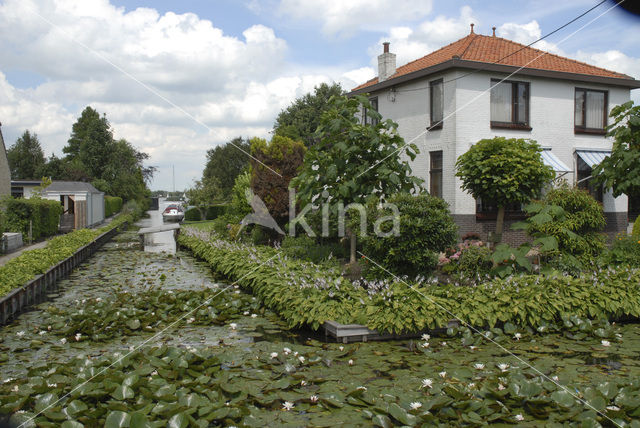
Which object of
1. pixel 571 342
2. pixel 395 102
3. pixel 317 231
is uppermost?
pixel 395 102

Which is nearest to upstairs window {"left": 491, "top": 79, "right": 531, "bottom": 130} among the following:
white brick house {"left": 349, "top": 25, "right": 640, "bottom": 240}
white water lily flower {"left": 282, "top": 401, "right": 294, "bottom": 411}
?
white brick house {"left": 349, "top": 25, "right": 640, "bottom": 240}

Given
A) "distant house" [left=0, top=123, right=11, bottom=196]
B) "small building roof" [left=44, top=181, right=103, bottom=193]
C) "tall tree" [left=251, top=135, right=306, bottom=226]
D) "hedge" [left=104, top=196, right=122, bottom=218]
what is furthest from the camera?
"hedge" [left=104, top=196, right=122, bottom=218]

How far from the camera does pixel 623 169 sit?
11.3 metres

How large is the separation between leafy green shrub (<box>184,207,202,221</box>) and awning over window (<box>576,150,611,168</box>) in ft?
111

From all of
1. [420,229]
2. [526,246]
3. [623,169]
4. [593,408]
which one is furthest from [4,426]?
[623,169]

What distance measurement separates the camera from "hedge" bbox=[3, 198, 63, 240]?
20.0 meters

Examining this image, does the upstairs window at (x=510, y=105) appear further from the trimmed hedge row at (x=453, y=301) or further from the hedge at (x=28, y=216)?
the hedge at (x=28, y=216)

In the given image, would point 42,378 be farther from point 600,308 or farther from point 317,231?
point 317,231

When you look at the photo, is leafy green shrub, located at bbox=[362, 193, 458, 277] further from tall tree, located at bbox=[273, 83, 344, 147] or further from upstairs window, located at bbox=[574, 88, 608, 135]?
tall tree, located at bbox=[273, 83, 344, 147]

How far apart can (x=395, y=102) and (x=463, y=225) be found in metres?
5.88

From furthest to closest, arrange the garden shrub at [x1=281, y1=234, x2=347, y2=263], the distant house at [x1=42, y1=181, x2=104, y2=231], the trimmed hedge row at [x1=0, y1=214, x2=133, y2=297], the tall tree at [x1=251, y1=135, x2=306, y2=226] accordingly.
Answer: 1. the distant house at [x1=42, y1=181, x2=104, y2=231]
2. the tall tree at [x1=251, y1=135, x2=306, y2=226]
3. the garden shrub at [x1=281, y1=234, x2=347, y2=263]
4. the trimmed hedge row at [x1=0, y1=214, x2=133, y2=297]

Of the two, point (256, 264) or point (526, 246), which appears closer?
point (526, 246)

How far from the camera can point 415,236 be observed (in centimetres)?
942

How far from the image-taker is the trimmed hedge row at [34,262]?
954cm
